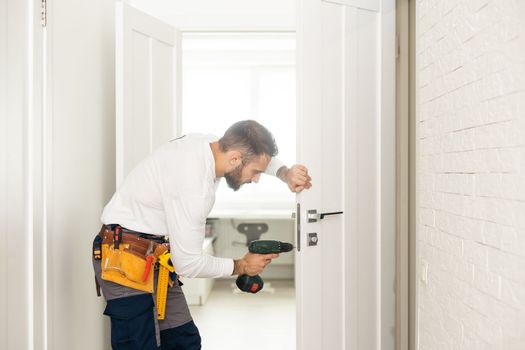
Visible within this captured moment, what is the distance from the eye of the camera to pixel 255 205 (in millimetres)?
6621

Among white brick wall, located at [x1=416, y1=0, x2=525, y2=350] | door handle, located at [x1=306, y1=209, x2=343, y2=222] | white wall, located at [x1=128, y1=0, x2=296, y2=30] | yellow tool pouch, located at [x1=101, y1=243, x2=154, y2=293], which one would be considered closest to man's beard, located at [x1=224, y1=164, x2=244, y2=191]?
door handle, located at [x1=306, y1=209, x2=343, y2=222]

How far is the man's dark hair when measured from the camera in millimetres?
2166

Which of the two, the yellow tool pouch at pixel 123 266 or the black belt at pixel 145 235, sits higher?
the black belt at pixel 145 235

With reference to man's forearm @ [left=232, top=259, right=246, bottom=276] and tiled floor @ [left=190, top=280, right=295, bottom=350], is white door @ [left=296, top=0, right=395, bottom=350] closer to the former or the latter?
man's forearm @ [left=232, top=259, right=246, bottom=276]

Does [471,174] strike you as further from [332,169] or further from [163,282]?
[163,282]

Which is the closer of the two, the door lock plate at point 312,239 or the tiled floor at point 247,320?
the door lock plate at point 312,239

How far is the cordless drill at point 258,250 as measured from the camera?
89.8 inches

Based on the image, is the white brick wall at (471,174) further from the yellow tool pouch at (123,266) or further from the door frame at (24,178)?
the door frame at (24,178)

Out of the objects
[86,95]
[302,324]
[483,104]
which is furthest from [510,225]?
[86,95]

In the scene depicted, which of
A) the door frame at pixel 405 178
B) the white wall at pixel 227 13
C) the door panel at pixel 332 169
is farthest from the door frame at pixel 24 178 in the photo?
the door frame at pixel 405 178

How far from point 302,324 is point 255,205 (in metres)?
4.20

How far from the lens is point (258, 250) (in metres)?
2.28

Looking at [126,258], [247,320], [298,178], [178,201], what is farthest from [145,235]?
[247,320]

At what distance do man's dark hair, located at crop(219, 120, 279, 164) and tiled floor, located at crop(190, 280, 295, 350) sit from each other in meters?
2.12
